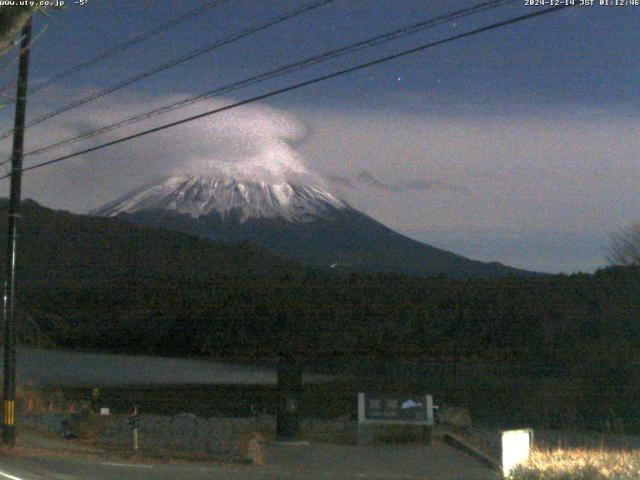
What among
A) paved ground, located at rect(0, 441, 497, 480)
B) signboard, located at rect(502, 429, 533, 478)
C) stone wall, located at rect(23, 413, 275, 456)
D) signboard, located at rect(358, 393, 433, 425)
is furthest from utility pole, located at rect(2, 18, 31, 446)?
signboard, located at rect(502, 429, 533, 478)

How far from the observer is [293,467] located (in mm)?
15461

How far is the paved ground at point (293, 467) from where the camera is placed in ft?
44.3

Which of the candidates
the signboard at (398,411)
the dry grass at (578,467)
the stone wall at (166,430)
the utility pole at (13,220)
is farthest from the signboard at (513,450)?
the utility pole at (13,220)

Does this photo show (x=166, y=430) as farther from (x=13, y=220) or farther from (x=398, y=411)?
(x=13, y=220)

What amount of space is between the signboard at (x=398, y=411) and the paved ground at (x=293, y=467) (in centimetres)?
84

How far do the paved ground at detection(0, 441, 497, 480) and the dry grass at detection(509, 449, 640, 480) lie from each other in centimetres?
231

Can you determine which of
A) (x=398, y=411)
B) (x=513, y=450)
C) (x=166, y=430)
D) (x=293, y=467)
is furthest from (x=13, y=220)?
(x=513, y=450)

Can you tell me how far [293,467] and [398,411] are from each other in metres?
4.29

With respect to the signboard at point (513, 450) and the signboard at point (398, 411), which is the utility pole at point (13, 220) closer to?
the signboard at point (398, 411)

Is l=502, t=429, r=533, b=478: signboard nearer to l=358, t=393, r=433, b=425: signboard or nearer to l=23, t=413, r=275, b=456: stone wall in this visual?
l=358, t=393, r=433, b=425: signboard

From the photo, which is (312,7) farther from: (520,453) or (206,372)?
(206,372)

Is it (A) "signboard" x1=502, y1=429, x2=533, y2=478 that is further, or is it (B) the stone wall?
(B) the stone wall

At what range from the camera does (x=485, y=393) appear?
48.3m

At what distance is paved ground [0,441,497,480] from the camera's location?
13.5 meters
